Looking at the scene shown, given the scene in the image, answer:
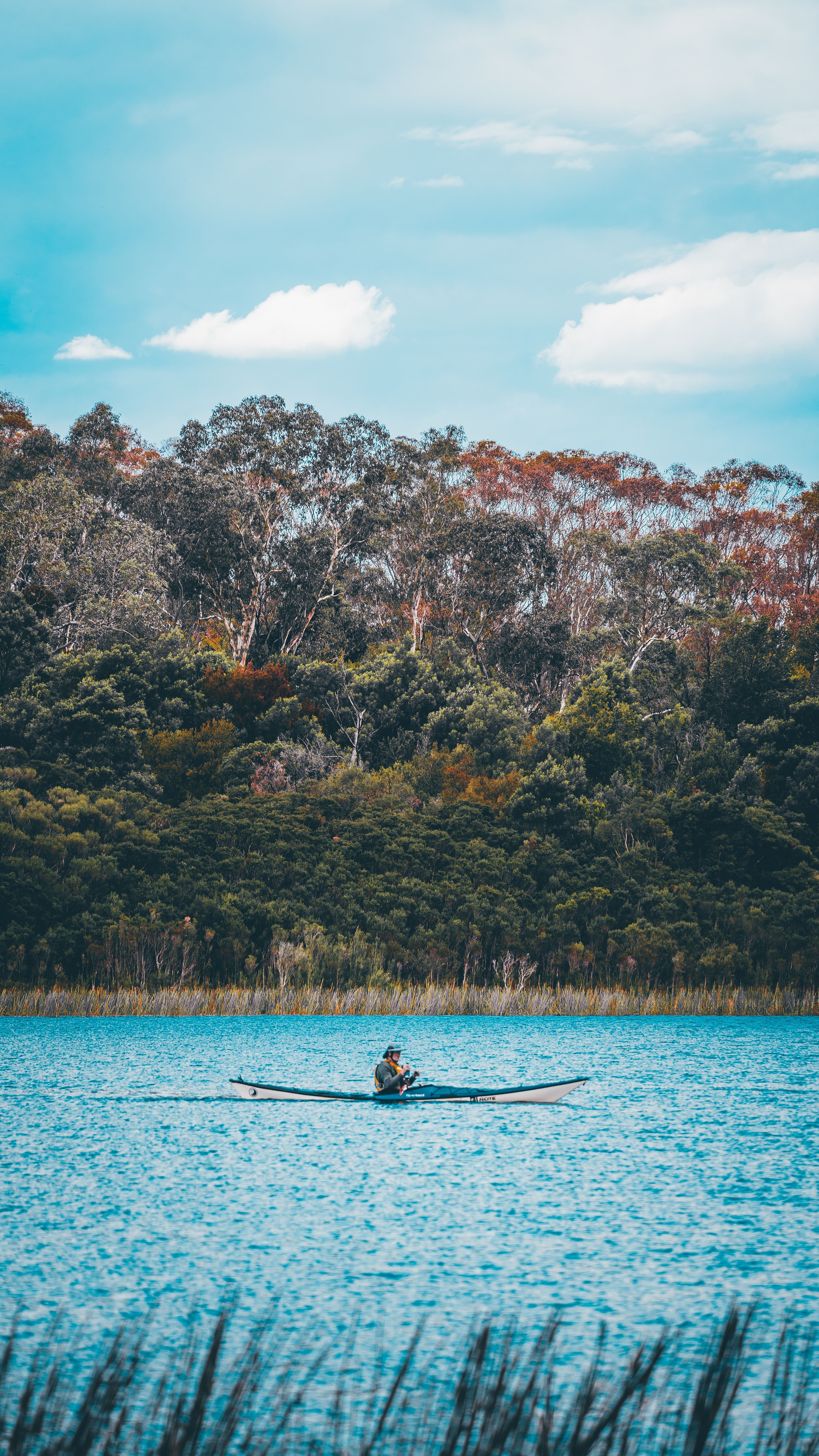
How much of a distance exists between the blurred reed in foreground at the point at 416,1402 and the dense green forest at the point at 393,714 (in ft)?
74.3

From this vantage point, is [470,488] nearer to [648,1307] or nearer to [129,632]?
[129,632]

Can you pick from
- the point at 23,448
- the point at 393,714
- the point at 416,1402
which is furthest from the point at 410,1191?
the point at 23,448

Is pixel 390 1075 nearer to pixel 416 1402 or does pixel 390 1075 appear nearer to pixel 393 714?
pixel 416 1402

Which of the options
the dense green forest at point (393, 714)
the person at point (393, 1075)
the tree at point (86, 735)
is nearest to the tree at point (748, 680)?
the dense green forest at point (393, 714)

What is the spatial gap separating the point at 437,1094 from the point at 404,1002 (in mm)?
13981

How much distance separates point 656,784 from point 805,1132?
94.5 ft

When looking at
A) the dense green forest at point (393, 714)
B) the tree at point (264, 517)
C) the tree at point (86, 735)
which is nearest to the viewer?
the dense green forest at point (393, 714)

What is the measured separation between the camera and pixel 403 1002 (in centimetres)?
3059

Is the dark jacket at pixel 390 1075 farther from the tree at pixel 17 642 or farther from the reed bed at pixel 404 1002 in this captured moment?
the tree at pixel 17 642

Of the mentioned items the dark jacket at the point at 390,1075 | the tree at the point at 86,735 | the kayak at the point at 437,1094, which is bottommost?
the kayak at the point at 437,1094

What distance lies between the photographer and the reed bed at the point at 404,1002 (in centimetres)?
2819

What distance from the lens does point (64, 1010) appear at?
27891 mm

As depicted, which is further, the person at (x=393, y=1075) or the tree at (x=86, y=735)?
the tree at (x=86, y=735)

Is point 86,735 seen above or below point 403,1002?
above
